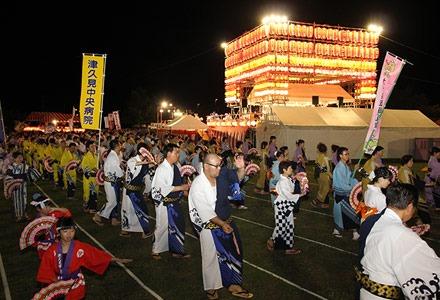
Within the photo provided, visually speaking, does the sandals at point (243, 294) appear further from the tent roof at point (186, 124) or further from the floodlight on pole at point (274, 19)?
the floodlight on pole at point (274, 19)

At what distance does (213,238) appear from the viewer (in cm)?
548

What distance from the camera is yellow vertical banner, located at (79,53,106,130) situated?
12547mm

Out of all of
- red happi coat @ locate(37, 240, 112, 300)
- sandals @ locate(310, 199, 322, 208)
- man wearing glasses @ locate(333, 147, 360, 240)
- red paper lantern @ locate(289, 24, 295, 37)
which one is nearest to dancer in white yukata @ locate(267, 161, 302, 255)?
man wearing glasses @ locate(333, 147, 360, 240)

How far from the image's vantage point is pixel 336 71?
35531 millimetres

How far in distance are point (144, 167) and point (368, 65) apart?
3299 centimetres

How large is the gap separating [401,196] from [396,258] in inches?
19.9

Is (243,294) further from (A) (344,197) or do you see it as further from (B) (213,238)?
(A) (344,197)

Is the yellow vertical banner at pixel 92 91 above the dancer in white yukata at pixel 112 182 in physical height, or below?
above

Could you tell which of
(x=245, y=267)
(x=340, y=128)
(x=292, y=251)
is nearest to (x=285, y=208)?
(x=292, y=251)

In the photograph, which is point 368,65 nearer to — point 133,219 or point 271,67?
point 271,67

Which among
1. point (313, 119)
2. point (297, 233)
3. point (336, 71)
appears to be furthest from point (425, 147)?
point (297, 233)

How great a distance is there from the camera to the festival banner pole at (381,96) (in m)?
9.20

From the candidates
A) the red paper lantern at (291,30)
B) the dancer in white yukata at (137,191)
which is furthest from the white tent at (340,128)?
the dancer in white yukata at (137,191)

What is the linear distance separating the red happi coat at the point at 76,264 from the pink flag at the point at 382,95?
679 centimetres
